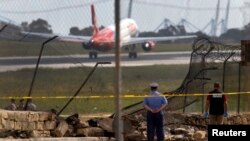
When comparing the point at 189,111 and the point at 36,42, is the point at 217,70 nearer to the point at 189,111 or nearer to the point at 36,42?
the point at 189,111

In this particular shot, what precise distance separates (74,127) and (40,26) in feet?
24.4

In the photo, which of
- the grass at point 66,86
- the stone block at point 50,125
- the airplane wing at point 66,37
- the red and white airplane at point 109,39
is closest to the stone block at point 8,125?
the stone block at point 50,125

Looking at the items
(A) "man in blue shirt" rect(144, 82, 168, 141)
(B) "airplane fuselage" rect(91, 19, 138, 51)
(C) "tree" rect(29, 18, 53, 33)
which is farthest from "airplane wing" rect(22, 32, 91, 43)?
(A) "man in blue shirt" rect(144, 82, 168, 141)

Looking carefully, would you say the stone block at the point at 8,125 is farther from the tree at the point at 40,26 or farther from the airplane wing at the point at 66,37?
the airplane wing at the point at 66,37

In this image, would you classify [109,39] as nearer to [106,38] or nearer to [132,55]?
[106,38]

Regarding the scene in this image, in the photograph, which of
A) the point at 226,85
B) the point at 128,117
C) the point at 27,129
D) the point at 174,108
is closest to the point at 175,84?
the point at 226,85

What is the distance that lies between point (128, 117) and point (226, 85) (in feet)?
17.1

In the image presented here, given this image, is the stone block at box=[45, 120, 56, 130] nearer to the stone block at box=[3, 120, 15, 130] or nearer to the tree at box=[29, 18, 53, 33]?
the stone block at box=[3, 120, 15, 130]

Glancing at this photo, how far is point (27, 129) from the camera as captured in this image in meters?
17.7

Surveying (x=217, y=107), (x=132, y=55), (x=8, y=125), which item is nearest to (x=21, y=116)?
(x=8, y=125)

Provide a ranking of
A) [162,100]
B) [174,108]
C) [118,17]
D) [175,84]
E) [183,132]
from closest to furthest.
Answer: [118,17]
[162,100]
[183,132]
[174,108]
[175,84]

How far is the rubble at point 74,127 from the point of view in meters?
17.6

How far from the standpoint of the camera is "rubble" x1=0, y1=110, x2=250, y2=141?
57.9 ft

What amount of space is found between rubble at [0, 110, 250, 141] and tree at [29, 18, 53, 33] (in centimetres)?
521
